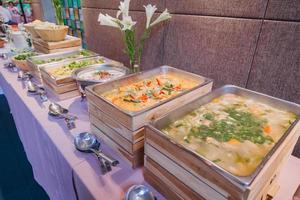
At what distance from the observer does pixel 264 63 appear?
82 cm

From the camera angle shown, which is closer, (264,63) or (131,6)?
(264,63)

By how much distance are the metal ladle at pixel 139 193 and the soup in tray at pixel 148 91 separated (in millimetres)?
252

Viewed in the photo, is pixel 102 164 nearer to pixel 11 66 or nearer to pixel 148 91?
pixel 148 91

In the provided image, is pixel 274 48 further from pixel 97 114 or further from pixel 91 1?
pixel 91 1

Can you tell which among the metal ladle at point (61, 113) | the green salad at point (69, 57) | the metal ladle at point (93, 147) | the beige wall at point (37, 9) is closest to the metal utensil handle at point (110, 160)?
the metal ladle at point (93, 147)

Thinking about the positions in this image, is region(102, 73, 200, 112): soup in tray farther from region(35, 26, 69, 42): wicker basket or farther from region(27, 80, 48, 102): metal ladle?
region(35, 26, 69, 42): wicker basket

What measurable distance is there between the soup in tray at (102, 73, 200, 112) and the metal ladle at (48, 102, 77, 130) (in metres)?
0.22

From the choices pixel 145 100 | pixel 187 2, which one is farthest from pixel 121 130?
pixel 187 2

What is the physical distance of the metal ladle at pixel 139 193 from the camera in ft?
1.88

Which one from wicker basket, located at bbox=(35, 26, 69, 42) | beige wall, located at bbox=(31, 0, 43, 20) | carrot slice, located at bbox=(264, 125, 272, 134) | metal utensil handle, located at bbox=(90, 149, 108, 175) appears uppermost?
beige wall, located at bbox=(31, 0, 43, 20)

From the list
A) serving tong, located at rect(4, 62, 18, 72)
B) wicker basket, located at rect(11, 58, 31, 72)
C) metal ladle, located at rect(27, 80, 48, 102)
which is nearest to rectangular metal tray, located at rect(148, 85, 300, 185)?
metal ladle, located at rect(27, 80, 48, 102)

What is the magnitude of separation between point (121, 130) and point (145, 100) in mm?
186

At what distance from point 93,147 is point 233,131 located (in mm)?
484

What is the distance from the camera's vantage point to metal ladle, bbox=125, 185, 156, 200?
57 centimetres
